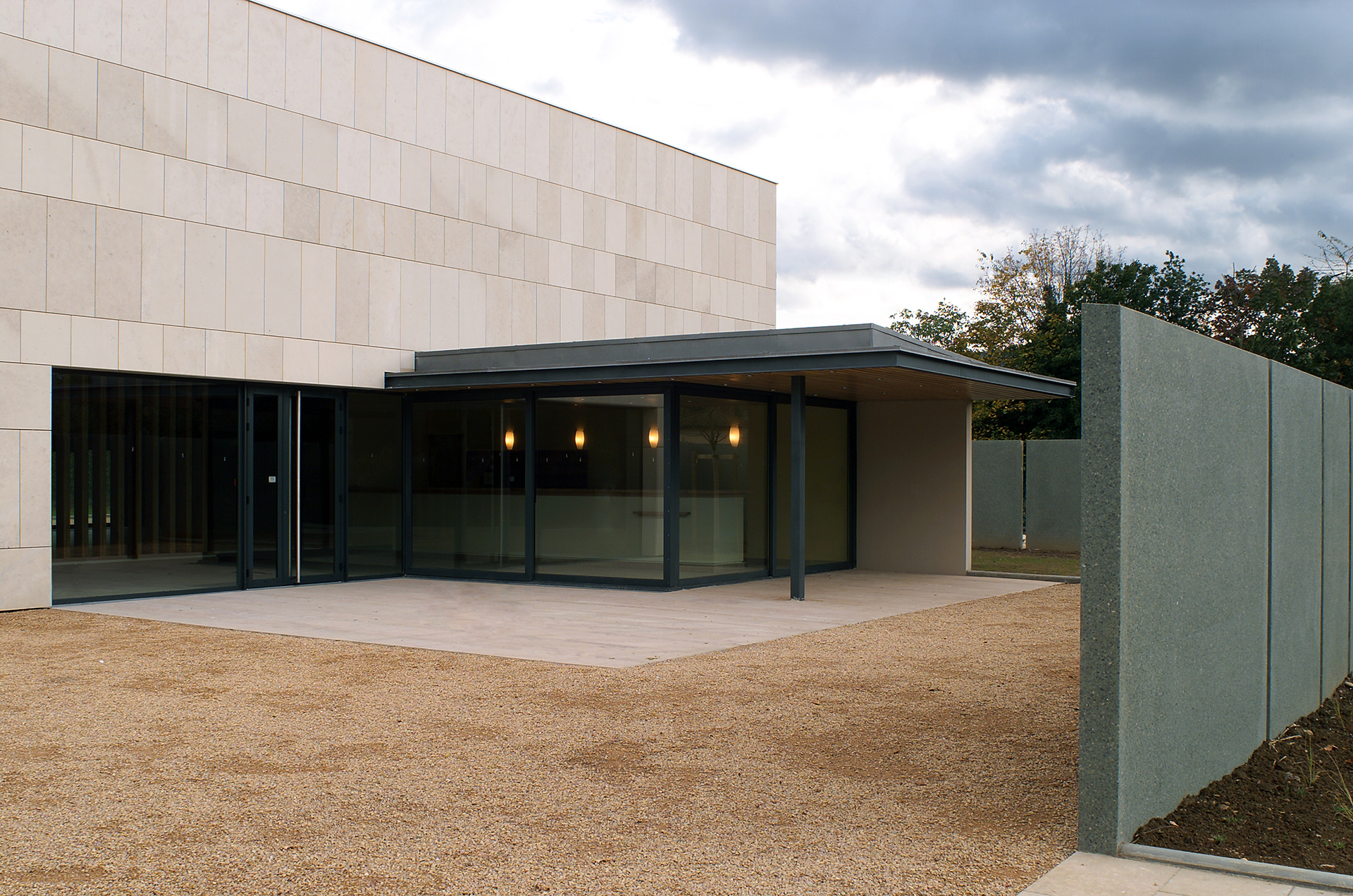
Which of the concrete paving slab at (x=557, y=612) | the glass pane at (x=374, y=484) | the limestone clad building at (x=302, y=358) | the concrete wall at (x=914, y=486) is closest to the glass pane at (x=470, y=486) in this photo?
the limestone clad building at (x=302, y=358)

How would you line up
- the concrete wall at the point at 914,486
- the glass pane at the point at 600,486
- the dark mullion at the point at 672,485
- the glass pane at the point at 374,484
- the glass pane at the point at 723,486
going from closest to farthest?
1. the dark mullion at the point at 672,485
2. the glass pane at the point at 600,486
3. the glass pane at the point at 723,486
4. the glass pane at the point at 374,484
5. the concrete wall at the point at 914,486

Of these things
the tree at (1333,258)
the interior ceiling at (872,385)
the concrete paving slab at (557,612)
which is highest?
the tree at (1333,258)

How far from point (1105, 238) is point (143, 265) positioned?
38.9 m

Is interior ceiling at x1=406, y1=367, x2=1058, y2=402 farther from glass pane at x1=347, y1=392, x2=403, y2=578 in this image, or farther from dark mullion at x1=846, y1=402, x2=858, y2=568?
glass pane at x1=347, y1=392, x2=403, y2=578

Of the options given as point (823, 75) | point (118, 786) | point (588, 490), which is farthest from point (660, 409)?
point (118, 786)

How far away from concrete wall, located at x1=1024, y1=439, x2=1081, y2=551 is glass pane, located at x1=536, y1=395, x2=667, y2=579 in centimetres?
1015

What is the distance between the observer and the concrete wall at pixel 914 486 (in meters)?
16.6

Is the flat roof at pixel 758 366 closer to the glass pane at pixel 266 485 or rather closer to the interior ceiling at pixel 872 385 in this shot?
the interior ceiling at pixel 872 385

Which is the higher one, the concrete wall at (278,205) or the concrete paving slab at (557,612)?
the concrete wall at (278,205)

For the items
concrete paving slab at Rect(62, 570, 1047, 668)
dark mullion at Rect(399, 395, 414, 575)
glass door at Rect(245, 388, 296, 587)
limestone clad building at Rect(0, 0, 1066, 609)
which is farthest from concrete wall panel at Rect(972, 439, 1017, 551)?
glass door at Rect(245, 388, 296, 587)

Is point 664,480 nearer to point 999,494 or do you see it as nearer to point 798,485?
point 798,485

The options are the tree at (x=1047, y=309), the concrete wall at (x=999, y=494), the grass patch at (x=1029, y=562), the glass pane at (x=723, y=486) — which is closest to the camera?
the glass pane at (x=723, y=486)

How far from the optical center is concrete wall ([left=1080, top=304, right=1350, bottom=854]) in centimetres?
427

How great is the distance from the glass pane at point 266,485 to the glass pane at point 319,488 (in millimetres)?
367
